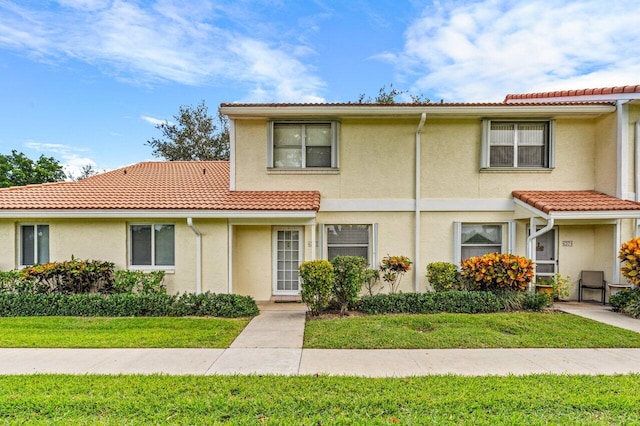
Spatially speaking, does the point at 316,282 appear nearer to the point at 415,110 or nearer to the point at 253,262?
the point at 253,262

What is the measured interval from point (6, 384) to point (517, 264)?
10.6m

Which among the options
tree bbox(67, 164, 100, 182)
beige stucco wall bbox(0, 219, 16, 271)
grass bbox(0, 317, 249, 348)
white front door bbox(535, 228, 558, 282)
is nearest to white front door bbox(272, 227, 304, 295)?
grass bbox(0, 317, 249, 348)

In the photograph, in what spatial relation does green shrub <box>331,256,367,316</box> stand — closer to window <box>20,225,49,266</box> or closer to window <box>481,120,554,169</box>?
window <box>481,120,554,169</box>

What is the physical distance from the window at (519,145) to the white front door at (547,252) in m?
2.25

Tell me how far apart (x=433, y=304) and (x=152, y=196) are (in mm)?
8821

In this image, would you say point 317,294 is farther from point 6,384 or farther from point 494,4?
point 494,4

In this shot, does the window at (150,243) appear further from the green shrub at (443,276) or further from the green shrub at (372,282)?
the green shrub at (443,276)

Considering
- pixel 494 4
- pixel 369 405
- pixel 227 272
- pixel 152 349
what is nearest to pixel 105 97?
pixel 227 272

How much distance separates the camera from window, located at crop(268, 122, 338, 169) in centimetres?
1041

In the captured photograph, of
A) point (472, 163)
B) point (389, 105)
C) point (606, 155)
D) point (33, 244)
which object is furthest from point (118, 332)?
point (606, 155)

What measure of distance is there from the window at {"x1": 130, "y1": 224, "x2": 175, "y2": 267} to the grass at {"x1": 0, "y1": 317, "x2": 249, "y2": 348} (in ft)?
7.44

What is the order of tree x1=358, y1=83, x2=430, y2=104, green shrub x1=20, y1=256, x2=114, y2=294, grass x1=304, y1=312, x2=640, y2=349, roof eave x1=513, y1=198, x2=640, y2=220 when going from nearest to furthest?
grass x1=304, y1=312, x2=640, y2=349 < roof eave x1=513, y1=198, x2=640, y2=220 < green shrub x1=20, y1=256, x2=114, y2=294 < tree x1=358, y1=83, x2=430, y2=104

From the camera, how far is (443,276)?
9.38 metres

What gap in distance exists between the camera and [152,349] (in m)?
6.00
